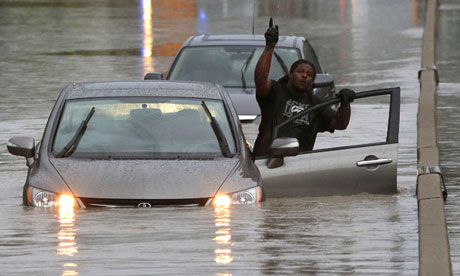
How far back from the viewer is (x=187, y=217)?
10734 millimetres

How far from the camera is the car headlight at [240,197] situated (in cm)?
1112

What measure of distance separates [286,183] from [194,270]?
3263 mm

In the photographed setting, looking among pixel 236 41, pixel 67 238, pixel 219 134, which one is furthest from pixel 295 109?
pixel 236 41

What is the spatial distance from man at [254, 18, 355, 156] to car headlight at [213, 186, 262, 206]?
155 centimetres

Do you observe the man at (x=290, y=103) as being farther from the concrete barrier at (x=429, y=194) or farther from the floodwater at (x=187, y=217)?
the concrete barrier at (x=429, y=194)

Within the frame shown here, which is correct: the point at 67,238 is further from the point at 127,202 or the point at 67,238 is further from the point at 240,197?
the point at 240,197

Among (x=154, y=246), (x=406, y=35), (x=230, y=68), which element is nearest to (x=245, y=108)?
(x=230, y=68)

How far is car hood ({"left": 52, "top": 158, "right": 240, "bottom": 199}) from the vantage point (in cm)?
1105

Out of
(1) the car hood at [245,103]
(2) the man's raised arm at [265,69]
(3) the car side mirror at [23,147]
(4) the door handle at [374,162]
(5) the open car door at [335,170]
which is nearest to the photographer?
(3) the car side mirror at [23,147]

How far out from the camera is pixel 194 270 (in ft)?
29.6

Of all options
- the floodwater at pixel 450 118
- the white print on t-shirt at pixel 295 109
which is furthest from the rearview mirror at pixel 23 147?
the floodwater at pixel 450 118

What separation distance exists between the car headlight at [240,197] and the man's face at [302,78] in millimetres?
1811

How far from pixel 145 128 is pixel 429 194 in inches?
104

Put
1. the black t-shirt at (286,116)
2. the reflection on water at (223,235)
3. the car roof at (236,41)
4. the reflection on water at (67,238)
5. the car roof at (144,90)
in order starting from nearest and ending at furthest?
the reflection on water at (67,238), the reflection on water at (223,235), the car roof at (144,90), the black t-shirt at (286,116), the car roof at (236,41)
